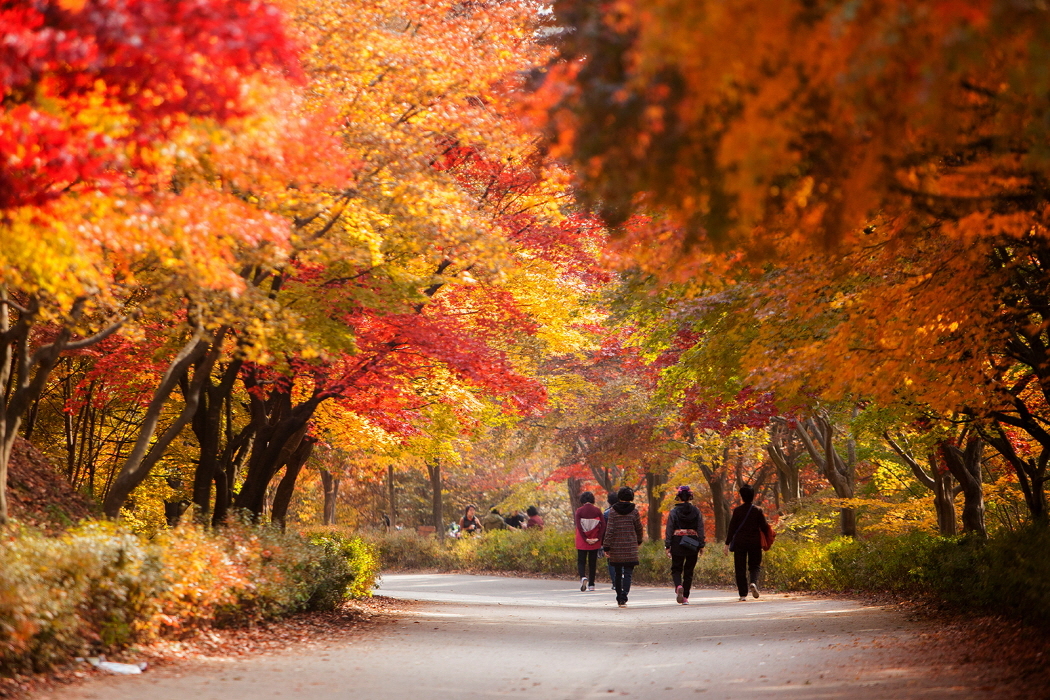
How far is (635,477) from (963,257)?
76.2 feet

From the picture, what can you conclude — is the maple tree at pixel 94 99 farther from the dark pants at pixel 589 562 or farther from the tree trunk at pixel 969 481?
the dark pants at pixel 589 562

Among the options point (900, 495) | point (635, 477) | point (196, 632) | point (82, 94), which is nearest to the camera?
point (82, 94)

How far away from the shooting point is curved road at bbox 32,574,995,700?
24.5 feet

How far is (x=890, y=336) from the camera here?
9.79m

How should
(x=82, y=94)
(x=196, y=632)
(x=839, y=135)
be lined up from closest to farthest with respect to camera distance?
(x=839, y=135), (x=82, y=94), (x=196, y=632)

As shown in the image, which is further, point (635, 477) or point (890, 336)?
point (635, 477)

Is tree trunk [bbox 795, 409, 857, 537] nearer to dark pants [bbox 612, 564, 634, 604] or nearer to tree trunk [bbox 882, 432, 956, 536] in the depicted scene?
tree trunk [bbox 882, 432, 956, 536]

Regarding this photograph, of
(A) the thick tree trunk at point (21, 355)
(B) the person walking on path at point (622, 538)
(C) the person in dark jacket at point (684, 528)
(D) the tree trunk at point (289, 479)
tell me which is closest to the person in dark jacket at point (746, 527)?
(C) the person in dark jacket at point (684, 528)

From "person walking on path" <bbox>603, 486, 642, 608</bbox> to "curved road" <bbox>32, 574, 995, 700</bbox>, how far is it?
48.0 inches

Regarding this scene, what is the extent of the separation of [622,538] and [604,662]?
22.2 feet

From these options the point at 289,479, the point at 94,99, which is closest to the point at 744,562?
the point at 289,479

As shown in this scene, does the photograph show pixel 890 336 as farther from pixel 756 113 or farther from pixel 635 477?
pixel 635 477

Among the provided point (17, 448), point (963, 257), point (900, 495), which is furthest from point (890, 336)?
point (900, 495)

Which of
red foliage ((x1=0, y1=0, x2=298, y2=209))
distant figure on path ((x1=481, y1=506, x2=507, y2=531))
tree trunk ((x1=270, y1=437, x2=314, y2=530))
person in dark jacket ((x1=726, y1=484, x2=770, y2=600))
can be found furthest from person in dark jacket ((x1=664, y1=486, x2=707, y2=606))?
distant figure on path ((x1=481, y1=506, x2=507, y2=531))
